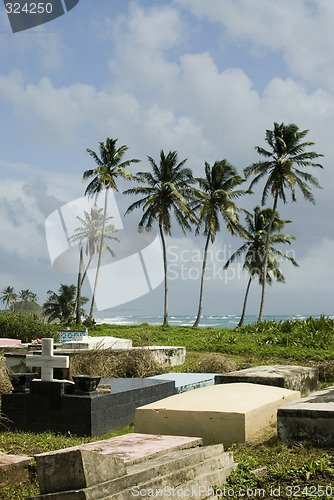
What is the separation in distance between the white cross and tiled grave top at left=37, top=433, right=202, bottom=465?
3.22 metres

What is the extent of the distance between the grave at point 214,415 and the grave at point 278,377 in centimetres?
136

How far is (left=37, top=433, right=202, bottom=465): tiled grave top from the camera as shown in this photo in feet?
15.7

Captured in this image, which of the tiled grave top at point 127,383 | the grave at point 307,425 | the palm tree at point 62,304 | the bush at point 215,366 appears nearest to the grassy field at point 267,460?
the bush at point 215,366

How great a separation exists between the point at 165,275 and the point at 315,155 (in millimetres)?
12041

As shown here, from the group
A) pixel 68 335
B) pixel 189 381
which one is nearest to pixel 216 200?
pixel 68 335

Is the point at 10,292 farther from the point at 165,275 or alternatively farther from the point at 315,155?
the point at 315,155

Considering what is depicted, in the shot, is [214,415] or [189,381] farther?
[189,381]

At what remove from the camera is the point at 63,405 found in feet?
27.2

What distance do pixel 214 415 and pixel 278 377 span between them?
2.59 metres

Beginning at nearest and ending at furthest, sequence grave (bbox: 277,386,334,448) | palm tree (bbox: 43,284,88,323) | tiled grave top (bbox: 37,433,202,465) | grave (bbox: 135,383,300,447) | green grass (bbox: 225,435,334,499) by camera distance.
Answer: green grass (bbox: 225,435,334,499)
tiled grave top (bbox: 37,433,202,465)
grave (bbox: 277,386,334,448)
grave (bbox: 135,383,300,447)
palm tree (bbox: 43,284,88,323)

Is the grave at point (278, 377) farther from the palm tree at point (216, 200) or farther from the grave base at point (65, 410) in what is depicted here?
the palm tree at point (216, 200)

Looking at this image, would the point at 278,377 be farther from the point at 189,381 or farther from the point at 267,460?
the point at 267,460

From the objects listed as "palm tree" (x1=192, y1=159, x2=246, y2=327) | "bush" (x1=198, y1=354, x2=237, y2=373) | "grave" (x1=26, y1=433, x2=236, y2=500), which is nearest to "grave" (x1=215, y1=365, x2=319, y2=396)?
"bush" (x1=198, y1=354, x2=237, y2=373)

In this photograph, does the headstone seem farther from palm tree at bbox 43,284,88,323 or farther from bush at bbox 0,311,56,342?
palm tree at bbox 43,284,88,323
